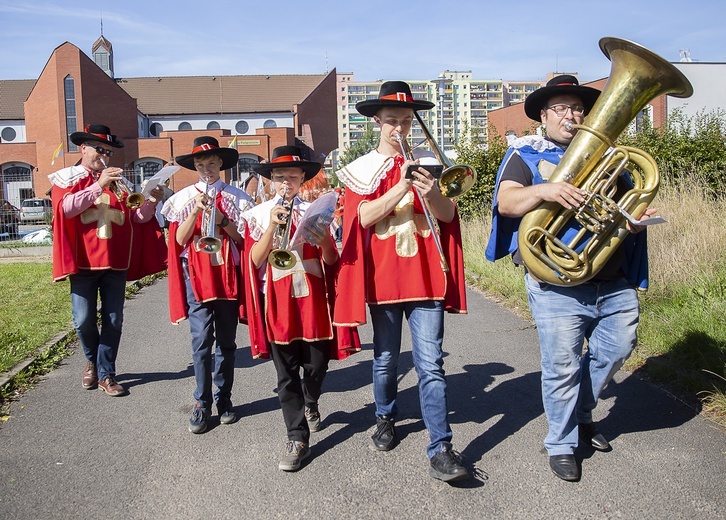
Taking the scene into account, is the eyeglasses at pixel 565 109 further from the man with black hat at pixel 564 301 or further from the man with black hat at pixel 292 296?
the man with black hat at pixel 292 296

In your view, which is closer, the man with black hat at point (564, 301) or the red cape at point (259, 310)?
the man with black hat at point (564, 301)

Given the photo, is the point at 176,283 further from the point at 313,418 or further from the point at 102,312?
the point at 313,418

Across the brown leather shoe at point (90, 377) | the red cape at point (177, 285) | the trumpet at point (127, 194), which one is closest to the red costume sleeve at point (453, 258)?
the red cape at point (177, 285)

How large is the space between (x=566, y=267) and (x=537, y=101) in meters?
1.07

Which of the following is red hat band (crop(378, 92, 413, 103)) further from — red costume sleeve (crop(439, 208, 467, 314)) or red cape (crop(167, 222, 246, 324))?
red cape (crop(167, 222, 246, 324))

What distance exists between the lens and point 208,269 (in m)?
5.00

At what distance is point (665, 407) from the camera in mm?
4988

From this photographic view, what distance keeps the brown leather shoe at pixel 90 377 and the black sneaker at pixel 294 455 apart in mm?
2504

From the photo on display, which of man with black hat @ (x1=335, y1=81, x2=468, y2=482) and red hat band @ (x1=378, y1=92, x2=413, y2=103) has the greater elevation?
red hat band @ (x1=378, y1=92, x2=413, y2=103)

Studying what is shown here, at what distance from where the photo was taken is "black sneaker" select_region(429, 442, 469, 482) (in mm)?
3824

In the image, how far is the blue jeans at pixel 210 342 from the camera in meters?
5.03

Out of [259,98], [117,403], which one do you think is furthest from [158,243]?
[259,98]

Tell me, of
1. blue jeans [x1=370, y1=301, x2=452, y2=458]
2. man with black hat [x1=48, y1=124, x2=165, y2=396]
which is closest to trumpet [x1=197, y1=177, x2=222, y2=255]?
man with black hat [x1=48, y1=124, x2=165, y2=396]

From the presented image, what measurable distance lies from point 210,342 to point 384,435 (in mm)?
1480
